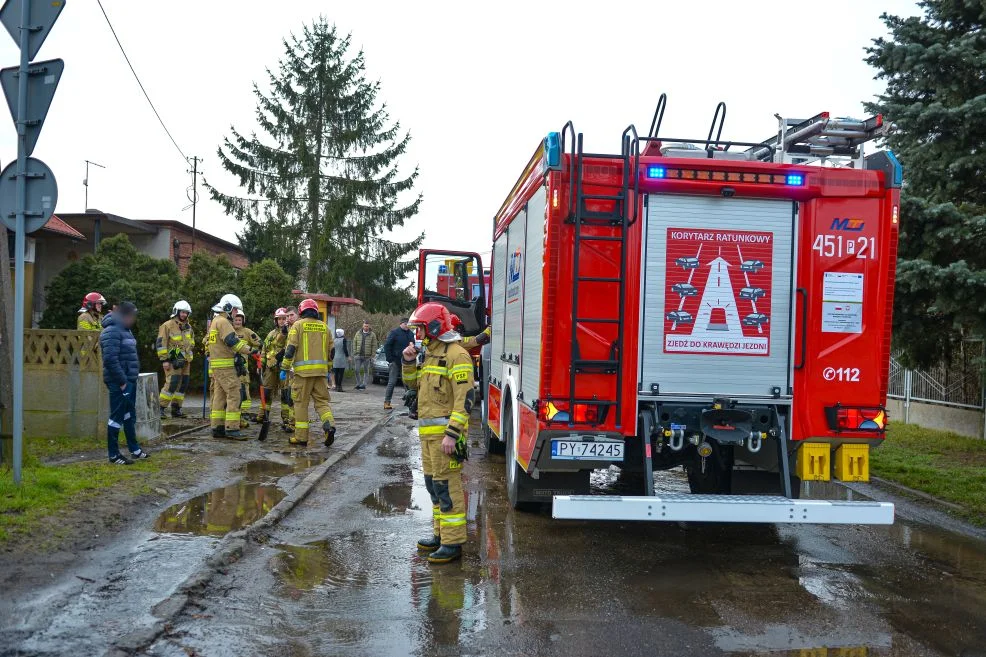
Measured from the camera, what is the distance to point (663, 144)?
24.5 ft

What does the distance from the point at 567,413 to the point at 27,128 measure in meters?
5.14

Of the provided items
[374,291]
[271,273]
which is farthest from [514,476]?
[374,291]

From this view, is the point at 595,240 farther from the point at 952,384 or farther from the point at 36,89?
the point at 952,384

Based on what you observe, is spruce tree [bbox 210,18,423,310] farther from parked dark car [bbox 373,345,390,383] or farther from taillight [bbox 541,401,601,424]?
taillight [bbox 541,401,601,424]

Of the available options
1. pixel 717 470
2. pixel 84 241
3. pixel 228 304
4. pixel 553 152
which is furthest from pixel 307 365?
pixel 84 241

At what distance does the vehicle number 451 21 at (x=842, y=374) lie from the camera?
6398 mm

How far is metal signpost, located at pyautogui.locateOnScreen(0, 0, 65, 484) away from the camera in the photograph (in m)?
7.07

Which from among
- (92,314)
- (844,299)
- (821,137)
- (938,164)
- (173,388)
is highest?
(938,164)

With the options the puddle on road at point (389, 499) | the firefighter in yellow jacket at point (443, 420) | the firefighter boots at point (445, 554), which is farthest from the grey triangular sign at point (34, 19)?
the firefighter boots at point (445, 554)

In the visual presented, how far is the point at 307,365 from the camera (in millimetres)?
10812

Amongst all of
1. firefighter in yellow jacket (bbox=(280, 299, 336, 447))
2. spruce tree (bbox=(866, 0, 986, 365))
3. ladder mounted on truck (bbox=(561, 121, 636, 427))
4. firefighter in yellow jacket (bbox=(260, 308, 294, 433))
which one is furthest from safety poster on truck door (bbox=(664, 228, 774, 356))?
firefighter in yellow jacket (bbox=(260, 308, 294, 433))

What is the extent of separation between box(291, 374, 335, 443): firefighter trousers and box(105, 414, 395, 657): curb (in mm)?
1506

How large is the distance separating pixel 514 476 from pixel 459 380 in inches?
70.4

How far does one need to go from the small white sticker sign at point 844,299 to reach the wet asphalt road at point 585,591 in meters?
1.86
